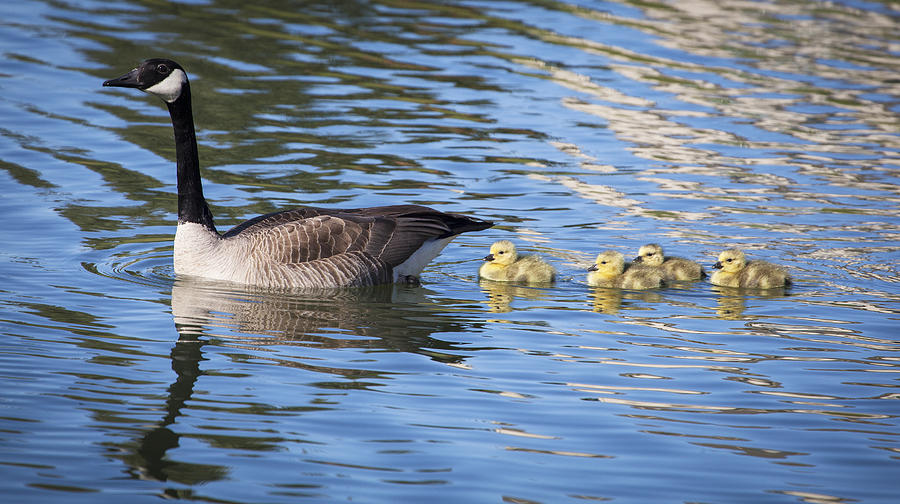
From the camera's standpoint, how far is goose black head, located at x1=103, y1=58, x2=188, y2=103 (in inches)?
407

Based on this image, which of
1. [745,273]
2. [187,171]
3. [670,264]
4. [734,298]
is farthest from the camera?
[187,171]

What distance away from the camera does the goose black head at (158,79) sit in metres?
10.3

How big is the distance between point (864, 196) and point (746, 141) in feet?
8.96

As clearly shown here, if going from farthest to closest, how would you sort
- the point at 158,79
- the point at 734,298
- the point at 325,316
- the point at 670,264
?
the point at 670,264 → the point at 158,79 → the point at 734,298 → the point at 325,316

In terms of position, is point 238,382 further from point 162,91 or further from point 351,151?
point 351,151

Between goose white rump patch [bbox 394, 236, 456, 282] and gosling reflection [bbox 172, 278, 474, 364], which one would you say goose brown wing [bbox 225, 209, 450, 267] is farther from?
gosling reflection [bbox 172, 278, 474, 364]

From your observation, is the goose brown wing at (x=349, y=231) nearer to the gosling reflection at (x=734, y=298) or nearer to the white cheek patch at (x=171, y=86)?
the white cheek patch at (x=171, y=86)

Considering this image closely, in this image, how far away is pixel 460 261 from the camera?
1175 centimetres

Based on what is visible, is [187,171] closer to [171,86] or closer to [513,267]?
[171,86]

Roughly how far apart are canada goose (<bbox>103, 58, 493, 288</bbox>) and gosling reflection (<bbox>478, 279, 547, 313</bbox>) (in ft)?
1.85

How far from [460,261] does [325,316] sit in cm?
255

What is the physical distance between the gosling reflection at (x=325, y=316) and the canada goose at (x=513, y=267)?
2.39 feet

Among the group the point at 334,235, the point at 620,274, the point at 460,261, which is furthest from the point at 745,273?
the point at 334,235

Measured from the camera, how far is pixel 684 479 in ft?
21.0
